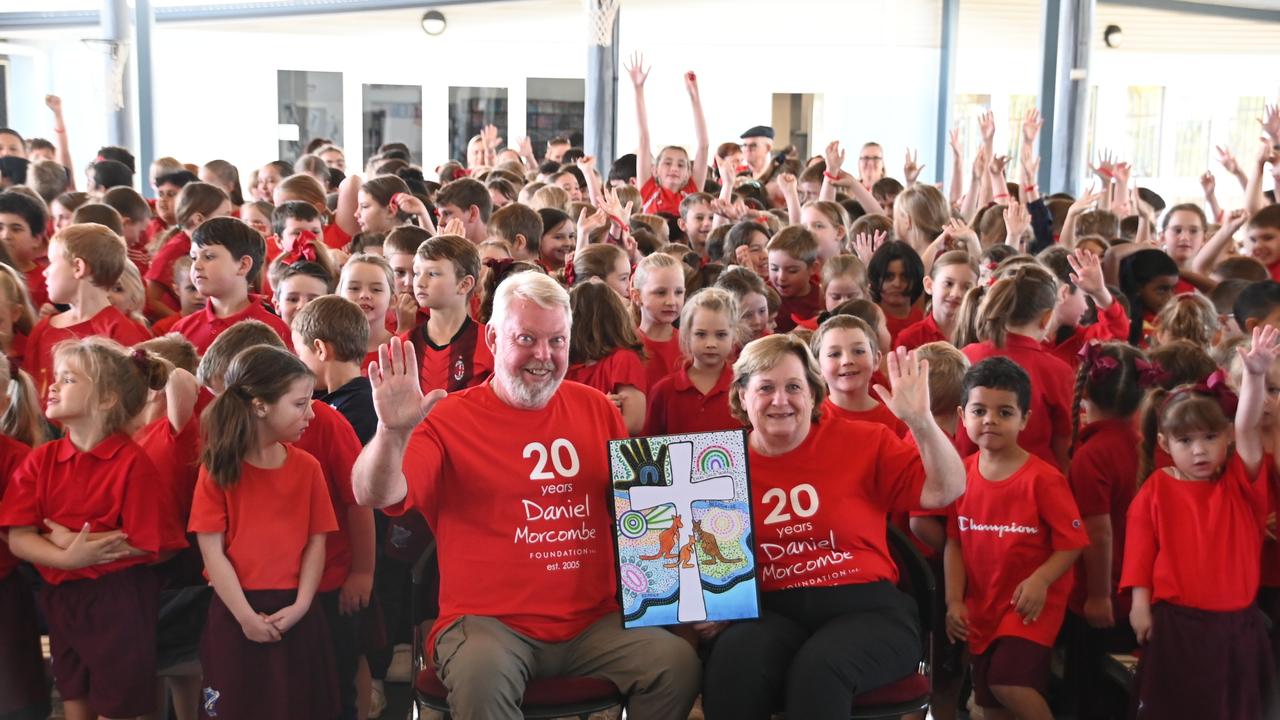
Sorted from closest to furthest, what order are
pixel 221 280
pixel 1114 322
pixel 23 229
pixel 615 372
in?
pixel 615 372
pixel 221 280
pixel 1114 322
pixel 23 229

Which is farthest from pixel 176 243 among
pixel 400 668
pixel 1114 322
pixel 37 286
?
pixel 1114 322

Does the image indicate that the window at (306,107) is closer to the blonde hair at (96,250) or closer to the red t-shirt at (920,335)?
the blonde hair at (96,250)

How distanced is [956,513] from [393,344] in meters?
1.75

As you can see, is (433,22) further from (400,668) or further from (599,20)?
(400,668)

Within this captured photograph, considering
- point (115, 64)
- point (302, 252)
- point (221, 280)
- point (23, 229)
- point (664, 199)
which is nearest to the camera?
point (221, 280)

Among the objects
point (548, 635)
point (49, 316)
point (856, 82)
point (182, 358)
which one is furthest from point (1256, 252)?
point (856, 82)

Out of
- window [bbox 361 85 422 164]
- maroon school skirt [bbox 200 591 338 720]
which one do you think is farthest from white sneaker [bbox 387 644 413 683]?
window [bbox 361 85 422 164]

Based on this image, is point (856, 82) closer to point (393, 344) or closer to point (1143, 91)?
point (1143, 91)

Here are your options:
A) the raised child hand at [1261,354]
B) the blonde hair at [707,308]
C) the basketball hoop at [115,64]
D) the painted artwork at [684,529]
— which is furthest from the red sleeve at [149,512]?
the basketball hoop at [115,64]

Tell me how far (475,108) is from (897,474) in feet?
48.0

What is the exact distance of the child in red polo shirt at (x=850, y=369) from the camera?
3867mm

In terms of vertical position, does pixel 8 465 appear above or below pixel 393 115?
below

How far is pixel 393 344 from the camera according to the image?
9.54ft

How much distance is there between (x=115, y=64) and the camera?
41.6 feet
